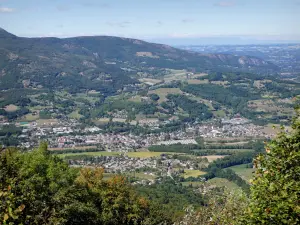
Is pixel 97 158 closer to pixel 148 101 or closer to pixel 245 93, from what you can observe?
pixel 148 101

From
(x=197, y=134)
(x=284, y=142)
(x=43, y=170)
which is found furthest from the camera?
(x=197, y=134)

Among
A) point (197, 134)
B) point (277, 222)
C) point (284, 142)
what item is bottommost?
point (197, 134)

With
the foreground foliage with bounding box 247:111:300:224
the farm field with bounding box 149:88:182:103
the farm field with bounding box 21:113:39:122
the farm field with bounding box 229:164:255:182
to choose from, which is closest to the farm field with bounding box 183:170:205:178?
the farm field with bounding box 229:164:255:182

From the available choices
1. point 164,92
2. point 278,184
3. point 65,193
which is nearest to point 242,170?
point 65,193

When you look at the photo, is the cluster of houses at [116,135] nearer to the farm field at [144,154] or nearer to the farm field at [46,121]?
the farm field at [46,121]

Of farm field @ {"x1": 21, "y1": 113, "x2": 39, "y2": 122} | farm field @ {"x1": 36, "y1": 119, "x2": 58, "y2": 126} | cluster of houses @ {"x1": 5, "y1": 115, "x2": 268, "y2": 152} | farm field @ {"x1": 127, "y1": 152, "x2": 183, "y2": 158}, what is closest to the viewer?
farm field @ {"x1": 127, "y1": 152, "x2": 183, "y2": 158}

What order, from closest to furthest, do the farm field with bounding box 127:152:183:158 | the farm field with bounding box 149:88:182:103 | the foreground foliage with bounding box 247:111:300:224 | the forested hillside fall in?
the foreground foliage with bounding box 247:111:300:224 < the forested hillside < the farm field with bounding box 127:152:183:158 < the farm field with bounding box 149:88:182:103

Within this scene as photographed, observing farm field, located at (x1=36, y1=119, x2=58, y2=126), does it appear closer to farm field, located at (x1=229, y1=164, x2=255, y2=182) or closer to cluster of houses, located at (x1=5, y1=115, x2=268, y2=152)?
cluster of houses, located at (x1=5, y1=115, x2=268, y2=152)

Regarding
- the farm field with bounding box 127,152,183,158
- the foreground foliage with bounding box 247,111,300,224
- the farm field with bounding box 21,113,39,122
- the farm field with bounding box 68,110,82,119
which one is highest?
the foreground foliage with bounding box 247,111,300,224

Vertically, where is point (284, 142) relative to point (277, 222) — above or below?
above

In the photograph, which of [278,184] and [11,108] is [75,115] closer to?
[11,108]

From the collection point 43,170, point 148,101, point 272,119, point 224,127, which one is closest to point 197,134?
point 224,127
